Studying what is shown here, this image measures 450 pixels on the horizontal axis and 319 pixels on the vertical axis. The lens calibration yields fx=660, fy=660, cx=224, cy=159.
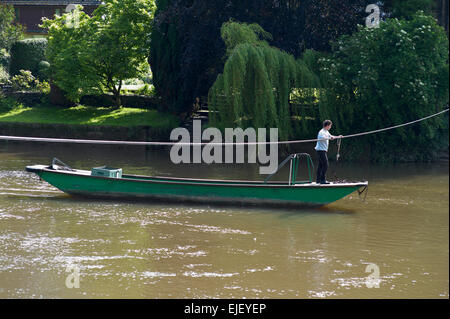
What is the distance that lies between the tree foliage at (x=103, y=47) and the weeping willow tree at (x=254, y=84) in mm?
8757

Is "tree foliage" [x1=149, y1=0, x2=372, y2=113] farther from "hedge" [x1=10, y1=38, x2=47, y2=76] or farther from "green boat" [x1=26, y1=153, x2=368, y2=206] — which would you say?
"hedge" [x1=10, y1=38, x2=47, y2=76]

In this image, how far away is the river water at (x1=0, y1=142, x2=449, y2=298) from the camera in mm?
9453

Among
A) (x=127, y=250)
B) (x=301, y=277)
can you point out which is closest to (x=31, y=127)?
(x=127, y=250)

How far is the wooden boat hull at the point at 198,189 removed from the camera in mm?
14578

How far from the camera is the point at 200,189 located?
49.2 feet

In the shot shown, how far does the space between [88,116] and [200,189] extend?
15630 mm

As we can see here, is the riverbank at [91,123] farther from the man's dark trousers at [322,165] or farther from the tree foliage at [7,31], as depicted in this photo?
the man's dark trousers at [322,165]

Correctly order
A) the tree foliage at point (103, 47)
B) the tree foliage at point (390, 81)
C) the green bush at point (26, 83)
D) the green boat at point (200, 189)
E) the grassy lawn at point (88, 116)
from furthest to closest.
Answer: the green bush at point (26, 83) → the tree foliage at point (103, 47) → the grassy lawn at point (88, 116) → the tree foliage at point (390, 81) → the green boat at point (200, 189)

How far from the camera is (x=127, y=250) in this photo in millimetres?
11352

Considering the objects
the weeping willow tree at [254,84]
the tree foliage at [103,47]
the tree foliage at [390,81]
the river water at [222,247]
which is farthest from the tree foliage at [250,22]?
the river water at [222,247]

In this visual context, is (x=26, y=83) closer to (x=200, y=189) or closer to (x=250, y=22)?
(x=250, y=22)

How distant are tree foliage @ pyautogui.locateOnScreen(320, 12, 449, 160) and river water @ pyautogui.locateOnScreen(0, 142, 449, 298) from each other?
4.61 m

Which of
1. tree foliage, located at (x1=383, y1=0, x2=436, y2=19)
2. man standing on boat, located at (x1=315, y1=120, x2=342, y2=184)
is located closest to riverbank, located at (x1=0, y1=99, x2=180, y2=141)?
tree foliage, located at (x1=383, y1=0, x2=436, y2=19)

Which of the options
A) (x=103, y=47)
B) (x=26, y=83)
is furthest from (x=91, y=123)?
(x=26, y=83)
